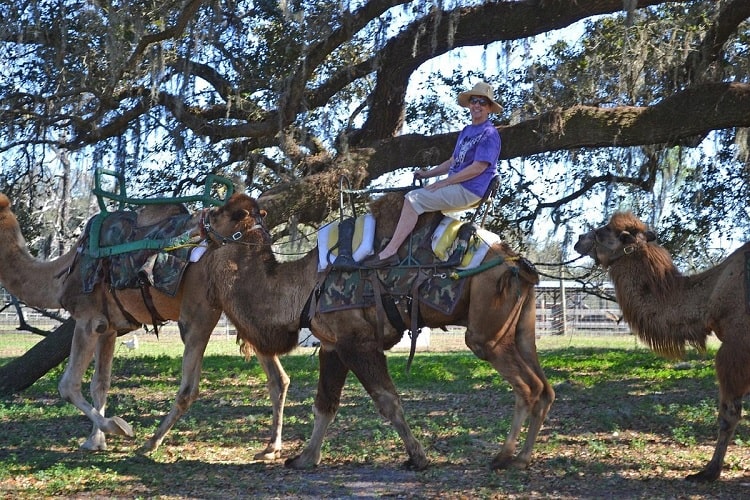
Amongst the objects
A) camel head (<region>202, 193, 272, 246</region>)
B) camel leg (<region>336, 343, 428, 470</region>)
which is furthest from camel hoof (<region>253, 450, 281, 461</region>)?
camel head (<region>202, 193, 272, 246</region>)

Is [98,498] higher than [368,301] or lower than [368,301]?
lower

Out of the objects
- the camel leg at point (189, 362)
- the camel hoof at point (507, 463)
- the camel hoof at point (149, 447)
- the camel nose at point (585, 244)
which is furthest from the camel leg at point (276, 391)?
the camel nose at point (585, 244)

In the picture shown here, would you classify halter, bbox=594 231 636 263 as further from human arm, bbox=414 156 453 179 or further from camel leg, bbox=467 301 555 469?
human arm, bbox=414 156 453 179

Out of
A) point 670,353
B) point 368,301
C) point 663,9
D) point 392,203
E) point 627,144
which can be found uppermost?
point 663,9

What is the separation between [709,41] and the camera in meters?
12.0

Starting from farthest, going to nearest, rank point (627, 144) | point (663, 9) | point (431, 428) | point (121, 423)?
point (663, 9) < point (627, 144) < point (431, 428) < point (121, 423)

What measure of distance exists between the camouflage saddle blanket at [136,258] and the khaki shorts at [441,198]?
2374mm

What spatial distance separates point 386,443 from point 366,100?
6333 mm

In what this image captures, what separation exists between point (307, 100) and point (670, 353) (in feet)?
21.8

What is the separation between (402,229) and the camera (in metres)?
7.39

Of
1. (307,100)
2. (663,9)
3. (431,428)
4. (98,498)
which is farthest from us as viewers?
(663,9)

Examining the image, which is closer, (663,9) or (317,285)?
(317,285)

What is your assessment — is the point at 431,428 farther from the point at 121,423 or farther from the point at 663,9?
the point at 663,9


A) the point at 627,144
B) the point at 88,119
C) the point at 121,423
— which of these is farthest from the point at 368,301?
the point at 88,119
